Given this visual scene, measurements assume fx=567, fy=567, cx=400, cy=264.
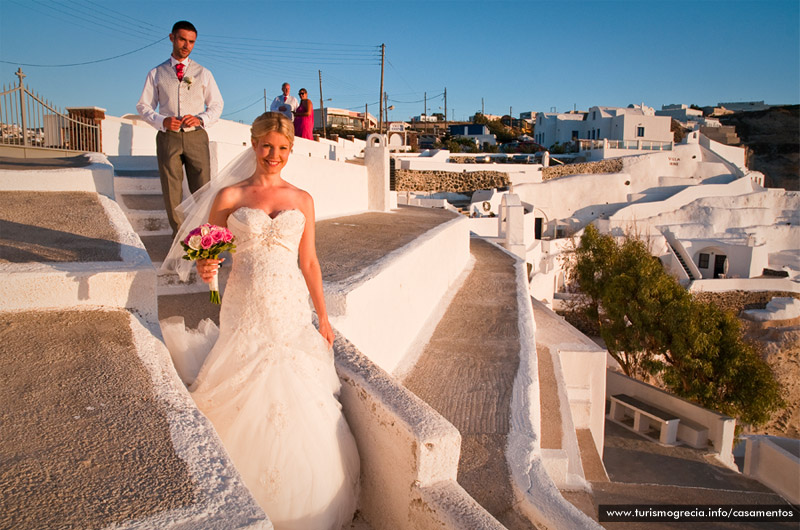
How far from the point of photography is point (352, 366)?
108 inches

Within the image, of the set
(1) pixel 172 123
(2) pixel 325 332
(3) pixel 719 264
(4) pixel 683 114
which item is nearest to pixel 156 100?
(1) pixel 172 123

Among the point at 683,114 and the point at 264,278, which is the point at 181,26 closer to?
the point at 264,278

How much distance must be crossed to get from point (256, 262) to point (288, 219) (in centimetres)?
25

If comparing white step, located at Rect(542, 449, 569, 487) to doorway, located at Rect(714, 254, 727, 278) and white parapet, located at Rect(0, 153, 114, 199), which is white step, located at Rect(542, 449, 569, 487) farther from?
doorway, located at Rect(714, 254, 727, 278)

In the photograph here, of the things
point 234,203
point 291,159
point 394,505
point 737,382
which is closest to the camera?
point 394,505

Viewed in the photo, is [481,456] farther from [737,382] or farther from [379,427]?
[737,382]

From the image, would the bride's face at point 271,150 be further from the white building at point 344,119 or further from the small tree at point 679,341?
the white building at point 344,119

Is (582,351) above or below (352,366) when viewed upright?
below

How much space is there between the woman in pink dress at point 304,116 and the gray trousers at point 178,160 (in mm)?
6491

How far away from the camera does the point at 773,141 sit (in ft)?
197

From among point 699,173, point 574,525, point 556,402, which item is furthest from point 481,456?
point 699,173

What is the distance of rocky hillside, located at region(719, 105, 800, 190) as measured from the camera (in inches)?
2121

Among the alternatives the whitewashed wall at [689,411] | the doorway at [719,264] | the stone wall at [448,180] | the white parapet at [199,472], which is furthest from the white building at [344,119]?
the white parapet at [199,472]

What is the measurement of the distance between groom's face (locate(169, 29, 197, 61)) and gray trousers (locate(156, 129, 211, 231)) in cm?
62
